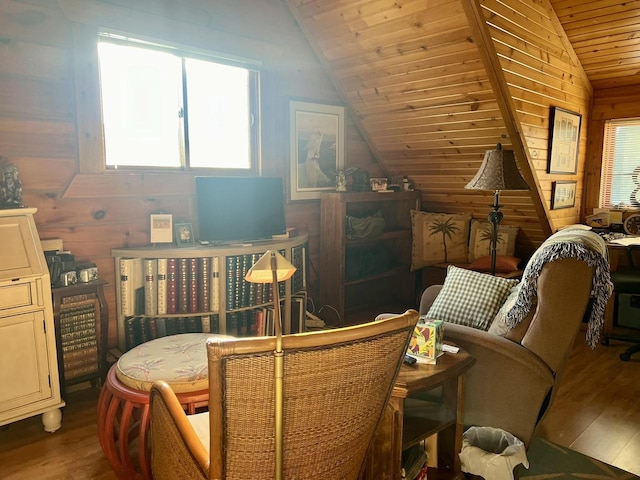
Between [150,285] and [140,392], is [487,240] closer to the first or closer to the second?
[150,285]

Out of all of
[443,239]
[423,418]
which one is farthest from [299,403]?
[443,239]

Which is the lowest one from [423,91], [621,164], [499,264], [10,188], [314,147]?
[499,264]

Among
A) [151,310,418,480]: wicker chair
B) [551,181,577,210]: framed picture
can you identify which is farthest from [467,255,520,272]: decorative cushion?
[151,310,418,480]: wicker chair

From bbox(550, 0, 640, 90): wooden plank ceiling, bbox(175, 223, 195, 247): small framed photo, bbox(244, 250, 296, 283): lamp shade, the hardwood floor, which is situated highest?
bbox(550, 0, 640, 90): wooden plank ceiling

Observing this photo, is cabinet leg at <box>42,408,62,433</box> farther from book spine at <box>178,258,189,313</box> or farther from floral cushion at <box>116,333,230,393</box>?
book spine at <box>178,258,189,313</box>

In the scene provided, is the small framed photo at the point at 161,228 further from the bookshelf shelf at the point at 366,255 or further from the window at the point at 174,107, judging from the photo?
the bookshelf shelf at the point at 366,255

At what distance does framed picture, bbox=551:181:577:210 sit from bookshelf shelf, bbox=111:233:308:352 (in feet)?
7.86

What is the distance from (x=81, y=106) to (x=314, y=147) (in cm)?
179

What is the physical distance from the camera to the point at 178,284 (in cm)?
287

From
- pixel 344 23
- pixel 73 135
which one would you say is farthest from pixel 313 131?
pixel 73 135

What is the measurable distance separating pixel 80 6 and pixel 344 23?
5.54 ft

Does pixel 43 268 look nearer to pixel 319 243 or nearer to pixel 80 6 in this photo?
pixel 80 6

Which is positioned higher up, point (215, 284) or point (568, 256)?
point (568, 256)

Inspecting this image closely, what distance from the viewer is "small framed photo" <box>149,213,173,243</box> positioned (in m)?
3.02
